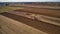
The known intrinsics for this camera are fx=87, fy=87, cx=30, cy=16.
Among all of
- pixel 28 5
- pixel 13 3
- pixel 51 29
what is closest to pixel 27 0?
pixel 28 5

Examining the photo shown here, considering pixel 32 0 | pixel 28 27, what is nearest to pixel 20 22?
pixel 28 27

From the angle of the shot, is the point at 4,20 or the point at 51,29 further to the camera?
the point at 4,20

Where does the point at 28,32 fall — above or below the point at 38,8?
below

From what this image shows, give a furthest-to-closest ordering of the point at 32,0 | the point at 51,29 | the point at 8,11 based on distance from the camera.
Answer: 1. the point at 8,11
2. the point at 32,0
3. the point at 51,29

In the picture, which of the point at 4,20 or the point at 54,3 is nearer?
the point at 54,3

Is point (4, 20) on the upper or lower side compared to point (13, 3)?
lower

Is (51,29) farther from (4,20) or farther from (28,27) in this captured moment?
(4,20)

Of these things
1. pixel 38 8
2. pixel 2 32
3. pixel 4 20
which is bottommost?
pixel 2 32

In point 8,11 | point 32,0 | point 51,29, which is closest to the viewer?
point 51,29

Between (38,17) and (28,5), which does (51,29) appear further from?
(28,5)
